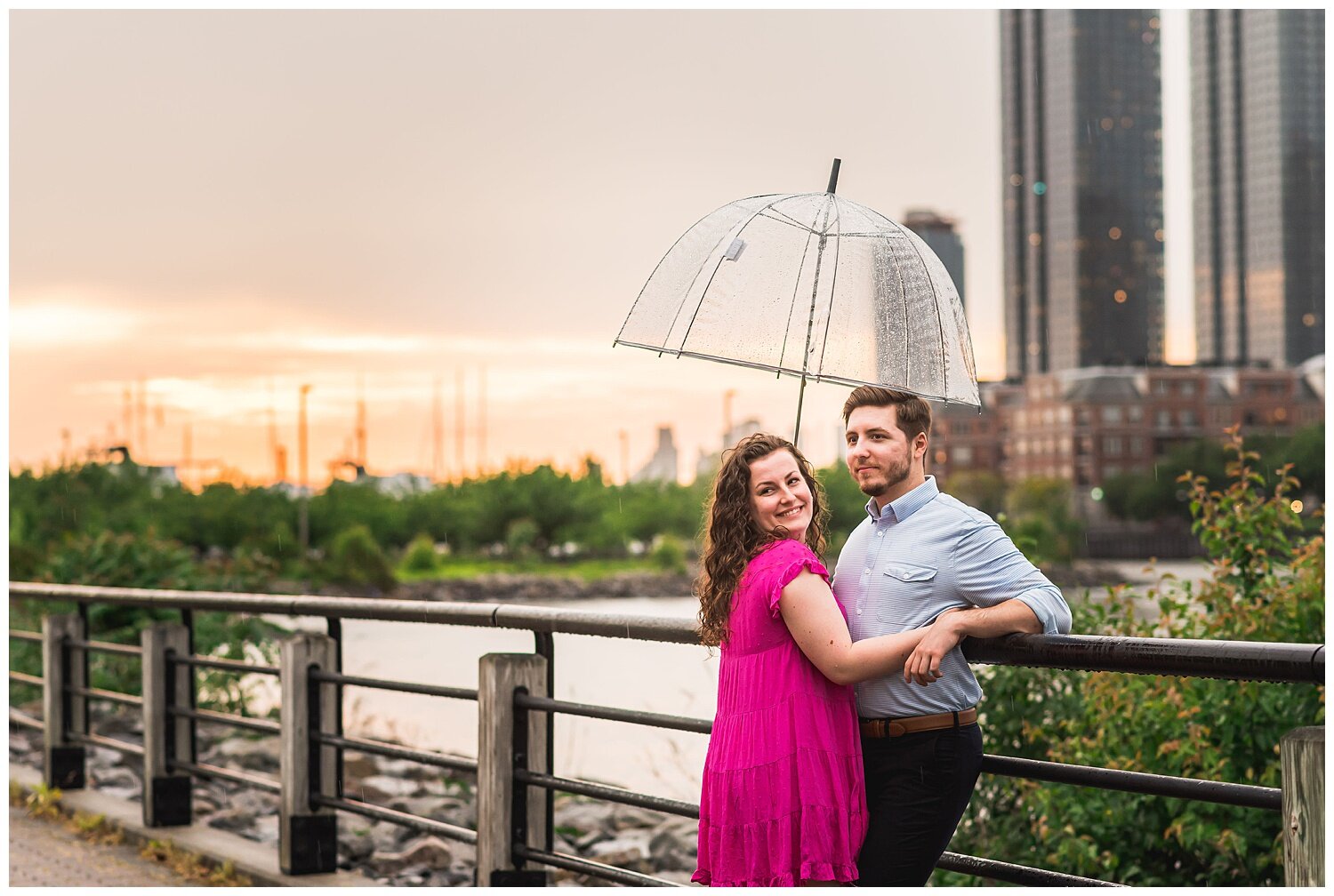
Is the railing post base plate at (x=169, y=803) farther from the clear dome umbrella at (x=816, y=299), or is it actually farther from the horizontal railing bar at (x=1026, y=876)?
the horizontal railing bar at (x=1026, y=876)

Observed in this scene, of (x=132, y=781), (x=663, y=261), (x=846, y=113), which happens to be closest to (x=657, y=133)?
(x=846, y=113)

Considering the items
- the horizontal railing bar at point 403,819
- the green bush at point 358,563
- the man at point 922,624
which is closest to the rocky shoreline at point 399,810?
the horizontal railing bar at point 403,819

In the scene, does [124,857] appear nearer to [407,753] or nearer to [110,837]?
[110,837]

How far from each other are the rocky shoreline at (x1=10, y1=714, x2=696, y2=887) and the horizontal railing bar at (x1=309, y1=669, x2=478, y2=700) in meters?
1.92

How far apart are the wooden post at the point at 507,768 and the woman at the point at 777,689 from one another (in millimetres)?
1438

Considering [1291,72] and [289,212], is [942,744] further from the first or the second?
[1291,72]

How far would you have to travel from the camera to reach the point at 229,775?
5.29 metres

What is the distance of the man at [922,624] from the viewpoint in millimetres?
2541

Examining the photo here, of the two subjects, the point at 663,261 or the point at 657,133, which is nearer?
the point at 663,261

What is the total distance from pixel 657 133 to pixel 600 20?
5.91 metres

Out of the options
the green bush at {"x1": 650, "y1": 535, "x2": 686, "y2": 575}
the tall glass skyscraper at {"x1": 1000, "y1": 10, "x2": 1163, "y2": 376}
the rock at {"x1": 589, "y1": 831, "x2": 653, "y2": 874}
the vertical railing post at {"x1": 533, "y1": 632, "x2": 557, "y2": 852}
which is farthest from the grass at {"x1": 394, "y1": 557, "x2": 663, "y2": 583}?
the tall glass skyscraper at {"x1": 1000, "y1": 10, "x2": 1163, "y2": 376}

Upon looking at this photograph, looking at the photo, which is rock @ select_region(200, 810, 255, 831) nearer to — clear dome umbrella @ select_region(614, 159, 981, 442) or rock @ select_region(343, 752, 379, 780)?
rock @ select_region(343, 752, 379, 780)

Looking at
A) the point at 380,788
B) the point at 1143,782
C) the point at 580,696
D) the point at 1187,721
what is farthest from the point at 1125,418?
the point at 1143,782

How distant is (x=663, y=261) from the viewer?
3.31 m
